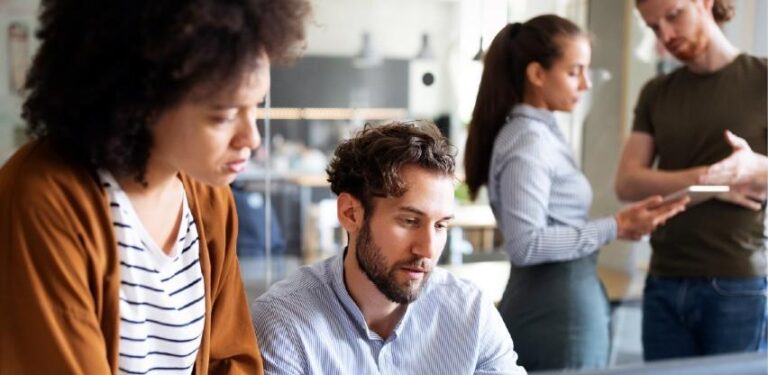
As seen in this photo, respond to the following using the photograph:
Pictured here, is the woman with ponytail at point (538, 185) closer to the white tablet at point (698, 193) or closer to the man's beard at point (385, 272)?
the white tablet at point (698, 193)

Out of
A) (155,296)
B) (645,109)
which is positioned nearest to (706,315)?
(645,109)

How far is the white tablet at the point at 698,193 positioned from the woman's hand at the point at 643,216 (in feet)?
0.16

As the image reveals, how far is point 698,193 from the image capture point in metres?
2.14

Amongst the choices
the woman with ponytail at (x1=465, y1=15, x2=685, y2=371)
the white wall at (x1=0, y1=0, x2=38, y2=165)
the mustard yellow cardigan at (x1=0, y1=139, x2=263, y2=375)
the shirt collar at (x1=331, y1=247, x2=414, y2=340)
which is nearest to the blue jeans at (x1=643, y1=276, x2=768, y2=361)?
the woman with ponytail at (x1=465, y1=15, x2=685, y2=371)

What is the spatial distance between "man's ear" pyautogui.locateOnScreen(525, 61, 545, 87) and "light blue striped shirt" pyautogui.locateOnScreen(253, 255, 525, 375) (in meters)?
0.61

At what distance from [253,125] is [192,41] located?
0.11 m

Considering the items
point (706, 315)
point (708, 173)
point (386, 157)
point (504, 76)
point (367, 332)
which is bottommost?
point (706, 315)

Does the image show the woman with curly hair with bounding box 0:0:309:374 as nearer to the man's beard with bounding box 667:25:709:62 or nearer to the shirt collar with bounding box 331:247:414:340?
the shirt collar with bounding box 331:247:414:340

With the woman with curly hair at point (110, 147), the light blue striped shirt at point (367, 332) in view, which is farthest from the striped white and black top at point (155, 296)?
the light blue striped shirt at point (367, 332)

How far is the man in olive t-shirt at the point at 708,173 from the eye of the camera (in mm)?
2066

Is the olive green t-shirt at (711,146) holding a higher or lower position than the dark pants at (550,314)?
higher

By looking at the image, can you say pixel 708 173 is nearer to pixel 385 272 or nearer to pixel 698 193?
pixel 698 193

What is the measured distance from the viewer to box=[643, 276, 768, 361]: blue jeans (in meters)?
2.00

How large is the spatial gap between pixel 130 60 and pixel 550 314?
3.99ft
